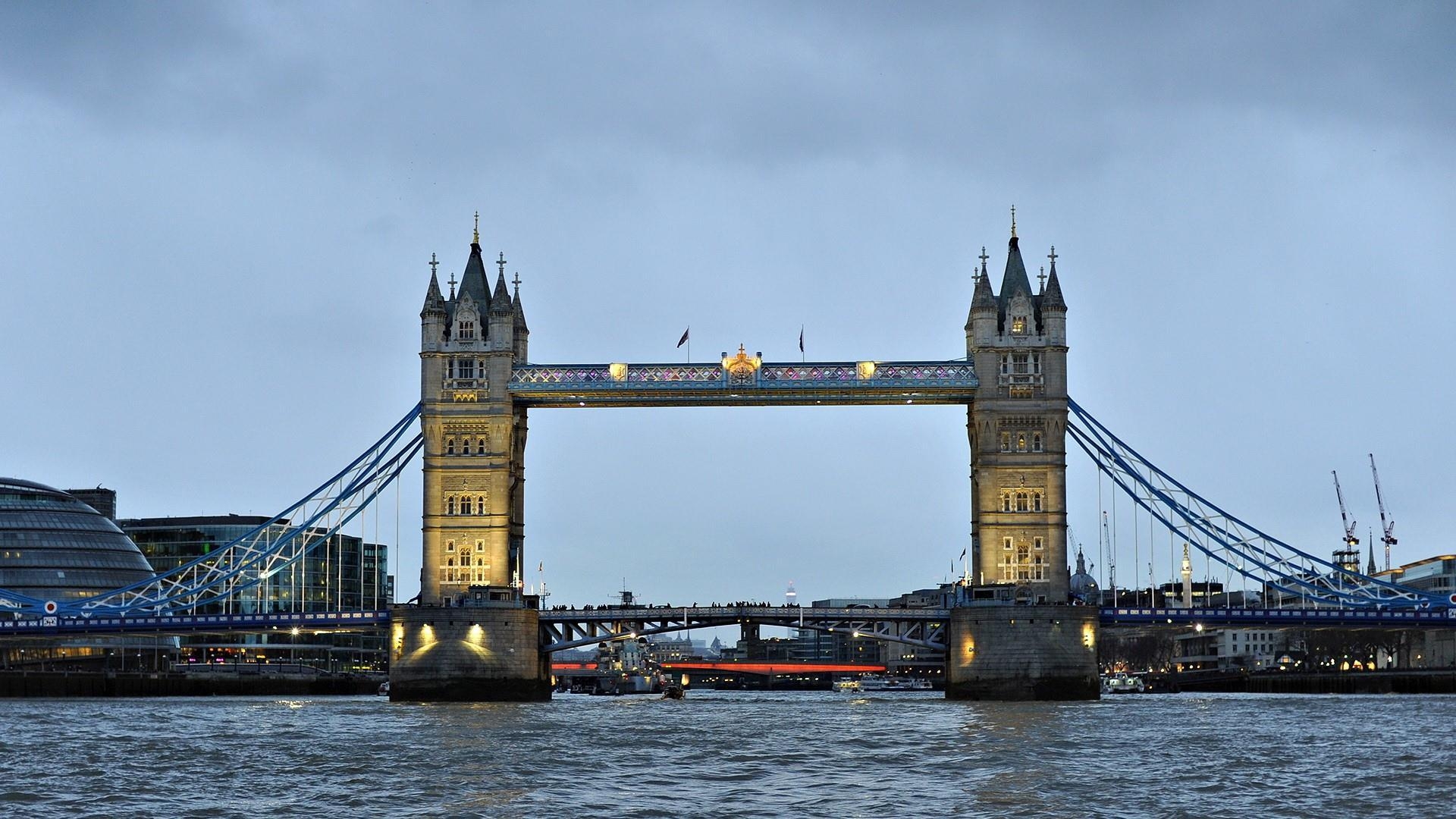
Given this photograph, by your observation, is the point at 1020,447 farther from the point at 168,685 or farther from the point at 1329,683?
the point at 168,685

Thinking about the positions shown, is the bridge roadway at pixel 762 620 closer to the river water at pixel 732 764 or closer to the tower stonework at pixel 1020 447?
the tower stonework at pixel 1020 447

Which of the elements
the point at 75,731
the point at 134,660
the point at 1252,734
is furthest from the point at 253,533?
the point at 1252,734

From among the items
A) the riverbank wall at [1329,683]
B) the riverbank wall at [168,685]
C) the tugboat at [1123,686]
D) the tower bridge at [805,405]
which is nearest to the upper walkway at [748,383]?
the tower bridge at [805,405]

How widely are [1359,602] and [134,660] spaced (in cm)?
10933

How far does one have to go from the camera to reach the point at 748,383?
388 ft

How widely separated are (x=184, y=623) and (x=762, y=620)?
3583cm

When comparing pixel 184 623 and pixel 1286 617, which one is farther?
pixel 184 623

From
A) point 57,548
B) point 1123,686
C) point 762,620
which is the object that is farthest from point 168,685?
point 1123,686

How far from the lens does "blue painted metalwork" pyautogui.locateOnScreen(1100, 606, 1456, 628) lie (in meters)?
115

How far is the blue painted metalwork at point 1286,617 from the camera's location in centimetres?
11456

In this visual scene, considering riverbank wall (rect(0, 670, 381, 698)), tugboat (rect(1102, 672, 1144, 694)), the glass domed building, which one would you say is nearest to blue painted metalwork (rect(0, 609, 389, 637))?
riverbank wall (rect(0, 670, 381, 698))

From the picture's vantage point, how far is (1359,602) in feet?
389

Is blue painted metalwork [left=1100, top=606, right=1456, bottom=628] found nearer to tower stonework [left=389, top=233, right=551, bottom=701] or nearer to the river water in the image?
the river water

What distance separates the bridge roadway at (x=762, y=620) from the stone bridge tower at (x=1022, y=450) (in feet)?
15.3
